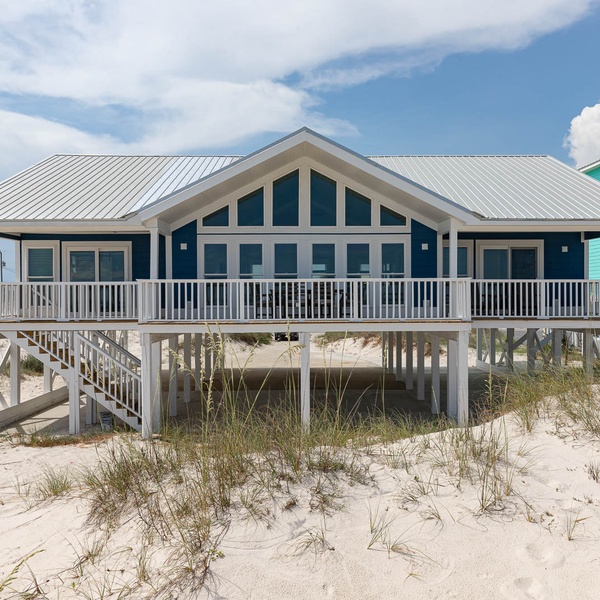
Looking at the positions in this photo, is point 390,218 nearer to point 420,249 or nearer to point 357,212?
point 357,212

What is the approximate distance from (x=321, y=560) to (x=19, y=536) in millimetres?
3485

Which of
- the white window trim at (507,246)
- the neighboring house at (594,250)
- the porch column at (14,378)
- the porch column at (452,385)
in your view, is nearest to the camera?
the porch column at (452,385)

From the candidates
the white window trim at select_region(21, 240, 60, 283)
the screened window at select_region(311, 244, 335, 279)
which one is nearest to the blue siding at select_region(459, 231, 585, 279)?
the screened window at select_region(311, 244, 335, 279)

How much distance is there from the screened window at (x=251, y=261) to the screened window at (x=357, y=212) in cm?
285

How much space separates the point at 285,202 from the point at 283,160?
124 centimetres

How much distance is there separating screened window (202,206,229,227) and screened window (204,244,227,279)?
0.63m

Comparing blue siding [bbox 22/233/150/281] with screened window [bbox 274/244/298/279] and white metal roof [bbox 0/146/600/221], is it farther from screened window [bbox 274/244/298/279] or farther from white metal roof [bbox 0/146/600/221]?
screened window [bbox 274/244/298/279]

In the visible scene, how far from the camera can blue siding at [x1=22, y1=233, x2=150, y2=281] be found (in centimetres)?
1505

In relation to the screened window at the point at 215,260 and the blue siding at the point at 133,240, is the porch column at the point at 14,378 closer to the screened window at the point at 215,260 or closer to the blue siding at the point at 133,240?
the blue siding at the point at 133,240

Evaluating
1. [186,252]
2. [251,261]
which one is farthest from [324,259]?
[186,252]

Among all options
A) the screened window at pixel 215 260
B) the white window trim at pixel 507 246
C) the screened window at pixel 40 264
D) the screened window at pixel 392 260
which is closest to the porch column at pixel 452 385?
the screened window at pixel 392 260

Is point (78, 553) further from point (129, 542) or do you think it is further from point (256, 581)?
point (256, 581)

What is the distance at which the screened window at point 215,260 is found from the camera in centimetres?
1435

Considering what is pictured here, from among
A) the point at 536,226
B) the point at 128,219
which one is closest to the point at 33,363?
the point at 128,219
